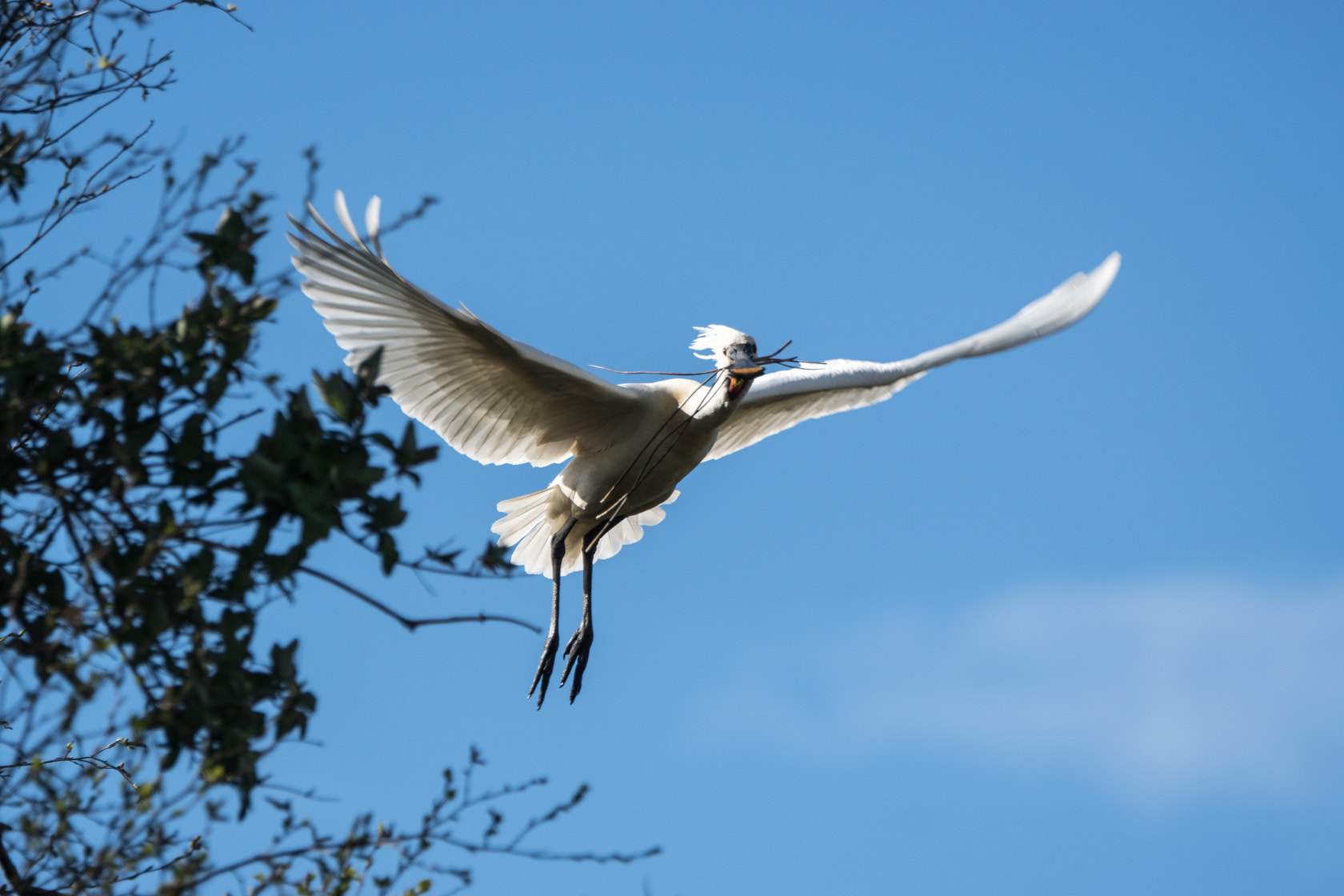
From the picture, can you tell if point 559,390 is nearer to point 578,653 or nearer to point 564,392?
point 564,392

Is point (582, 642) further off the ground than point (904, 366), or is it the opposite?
point (904, 366)

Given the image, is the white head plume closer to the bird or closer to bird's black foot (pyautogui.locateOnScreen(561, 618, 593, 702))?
the bird

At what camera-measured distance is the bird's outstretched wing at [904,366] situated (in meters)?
6.21

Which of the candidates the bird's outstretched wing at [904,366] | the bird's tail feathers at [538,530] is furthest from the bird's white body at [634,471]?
the bird's outstretched wing at [904,366]

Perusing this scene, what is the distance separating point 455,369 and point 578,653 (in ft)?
4.63

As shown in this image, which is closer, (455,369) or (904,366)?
(455,369)

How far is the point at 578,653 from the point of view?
20.0 ft

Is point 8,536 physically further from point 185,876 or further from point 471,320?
point 471,320

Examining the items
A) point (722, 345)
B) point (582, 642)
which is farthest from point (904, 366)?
point (582, 642)

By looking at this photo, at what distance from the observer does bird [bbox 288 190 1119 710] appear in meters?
5.31

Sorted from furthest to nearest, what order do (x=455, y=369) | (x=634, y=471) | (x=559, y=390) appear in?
(x=634, y=471) < (x=559, y=390) < (x=455, y=369)

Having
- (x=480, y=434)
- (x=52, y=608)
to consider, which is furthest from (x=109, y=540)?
(x=480, y=434)

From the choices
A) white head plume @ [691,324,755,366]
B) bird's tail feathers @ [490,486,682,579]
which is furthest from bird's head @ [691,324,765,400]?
bird's tail feathers @ [490,486,682,579]

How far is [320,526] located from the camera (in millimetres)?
2969
